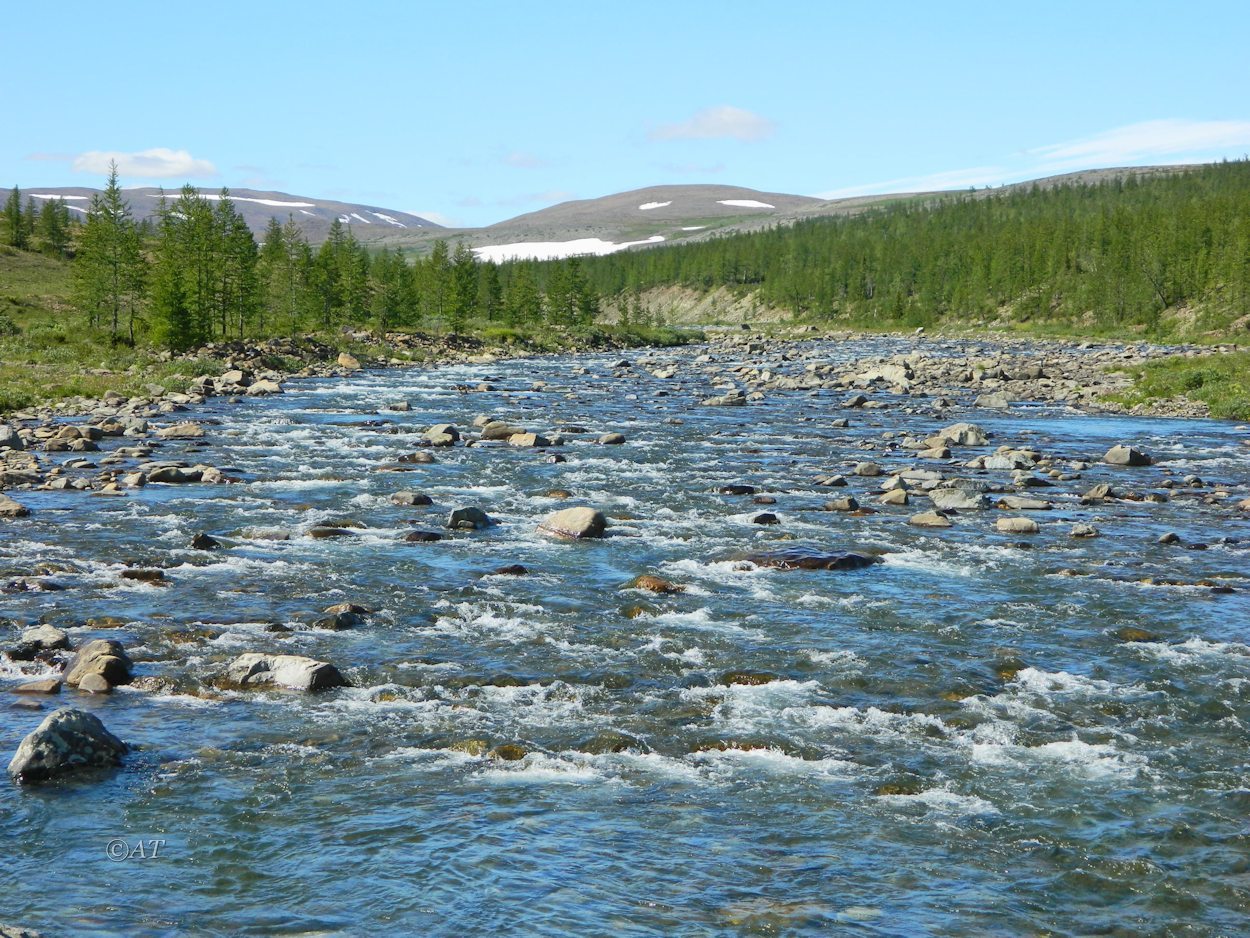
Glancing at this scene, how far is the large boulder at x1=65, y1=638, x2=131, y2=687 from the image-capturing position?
13.8 meters

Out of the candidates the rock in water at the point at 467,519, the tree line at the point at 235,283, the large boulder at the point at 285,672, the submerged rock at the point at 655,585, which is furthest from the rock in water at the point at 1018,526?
Answer: the tree line at the point at 235,283

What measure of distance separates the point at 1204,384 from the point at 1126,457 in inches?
841

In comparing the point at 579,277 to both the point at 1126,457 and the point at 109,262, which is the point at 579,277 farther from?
the point at 1126,457

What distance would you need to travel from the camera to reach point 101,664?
1386 cm

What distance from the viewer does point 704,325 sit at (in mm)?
192500

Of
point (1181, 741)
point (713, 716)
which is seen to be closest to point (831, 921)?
point (713, 716)

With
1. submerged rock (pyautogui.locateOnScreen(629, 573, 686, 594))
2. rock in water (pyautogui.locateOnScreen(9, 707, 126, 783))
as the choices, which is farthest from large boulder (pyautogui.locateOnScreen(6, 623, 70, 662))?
submerged rock (pyautogui.locateOnScreen(629, 573, 686, 594))

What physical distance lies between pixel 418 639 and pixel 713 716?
5096mm

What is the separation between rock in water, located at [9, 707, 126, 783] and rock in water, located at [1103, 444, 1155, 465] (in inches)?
1187

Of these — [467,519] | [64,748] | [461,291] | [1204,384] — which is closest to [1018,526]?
[467,519]

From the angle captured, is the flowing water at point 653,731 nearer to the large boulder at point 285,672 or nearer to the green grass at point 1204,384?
the large boulder at point 285,672

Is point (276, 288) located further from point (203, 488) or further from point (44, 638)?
point (44, 638)

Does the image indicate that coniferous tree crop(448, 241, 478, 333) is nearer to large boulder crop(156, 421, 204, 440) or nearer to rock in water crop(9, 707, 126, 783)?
large boulder crop(156, 421, 204, 440)

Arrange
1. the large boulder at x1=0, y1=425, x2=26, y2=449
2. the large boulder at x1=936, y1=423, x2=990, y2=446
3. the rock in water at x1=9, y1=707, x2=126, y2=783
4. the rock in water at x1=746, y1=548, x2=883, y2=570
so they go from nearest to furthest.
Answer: the rock in water at x1=9, y1=707, x2=126, y2=783 → the rock in water at x1=746, y1=548, x2=883, y2=570 → the large boulder at x1=0, y1=425, x2=26, y2=449 → the large boulder at x1=936, y1=423, x2=990, y2=446
